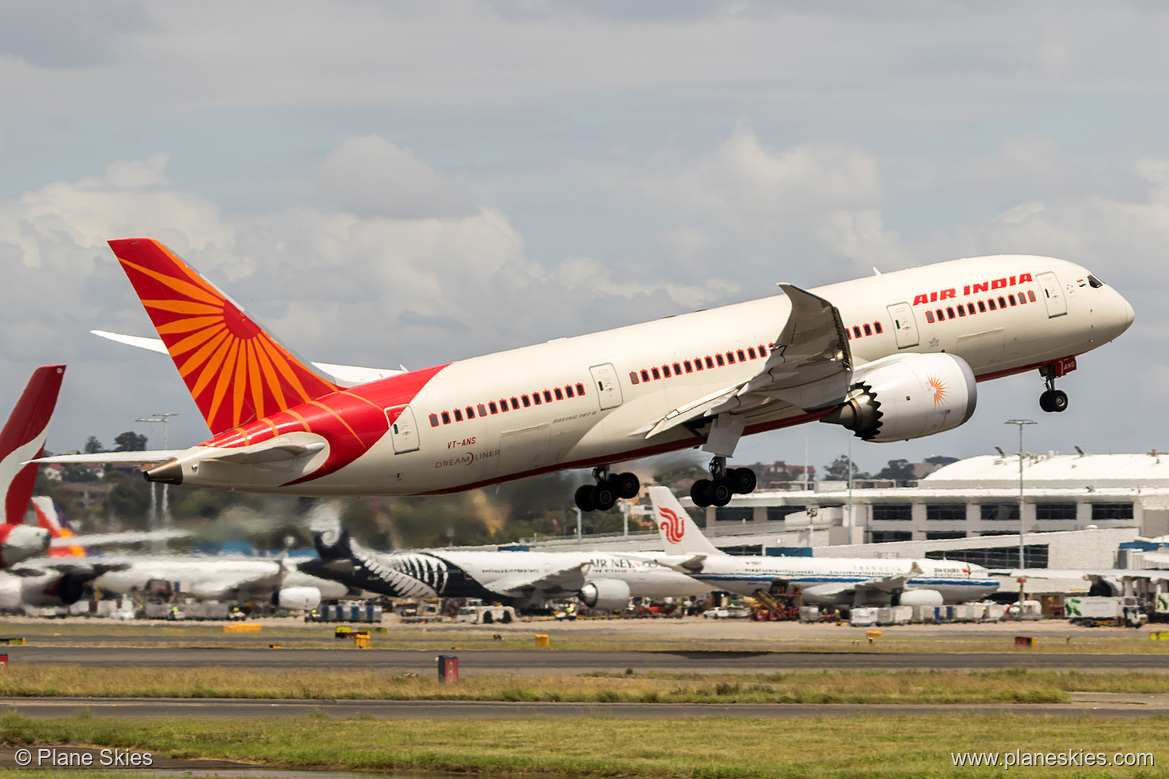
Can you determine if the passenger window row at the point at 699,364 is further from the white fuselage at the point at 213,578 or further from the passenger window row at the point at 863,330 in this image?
the white fuselage at the point at 213,578

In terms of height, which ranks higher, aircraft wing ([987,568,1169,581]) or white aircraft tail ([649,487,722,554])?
white aircraft tail ([649,487,722,554])

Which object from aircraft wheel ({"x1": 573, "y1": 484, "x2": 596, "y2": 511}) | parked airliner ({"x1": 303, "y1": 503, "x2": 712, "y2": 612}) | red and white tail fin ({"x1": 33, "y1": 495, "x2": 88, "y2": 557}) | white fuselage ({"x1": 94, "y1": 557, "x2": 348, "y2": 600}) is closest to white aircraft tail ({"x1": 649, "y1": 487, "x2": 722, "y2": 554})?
parked airliner ({"x1": 303, "y1": 503, "x2": 712, "y2": 612})

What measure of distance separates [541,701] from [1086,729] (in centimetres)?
1925

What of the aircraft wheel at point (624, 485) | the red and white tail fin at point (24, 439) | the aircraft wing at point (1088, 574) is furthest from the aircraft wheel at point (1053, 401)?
the aircraft wing at point (1088, 574)

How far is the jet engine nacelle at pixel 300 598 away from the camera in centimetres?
10769

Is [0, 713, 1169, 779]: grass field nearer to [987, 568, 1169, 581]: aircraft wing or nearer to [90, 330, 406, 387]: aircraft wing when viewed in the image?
[90, 330, 406, 387]: aircraft wing

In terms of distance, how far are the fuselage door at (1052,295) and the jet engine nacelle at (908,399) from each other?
217 inches

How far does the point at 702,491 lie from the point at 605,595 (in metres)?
70.1

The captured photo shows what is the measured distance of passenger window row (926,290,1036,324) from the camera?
4603cm

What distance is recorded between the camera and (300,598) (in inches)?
4299

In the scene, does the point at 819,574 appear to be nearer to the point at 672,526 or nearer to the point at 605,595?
the point at 605,595

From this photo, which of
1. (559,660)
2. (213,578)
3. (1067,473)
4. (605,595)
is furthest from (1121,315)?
(1067,473)

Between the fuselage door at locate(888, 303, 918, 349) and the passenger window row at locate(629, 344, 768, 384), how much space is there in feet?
14.6

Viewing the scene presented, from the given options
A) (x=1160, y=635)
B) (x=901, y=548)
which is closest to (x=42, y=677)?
(x=1160, y=635)
